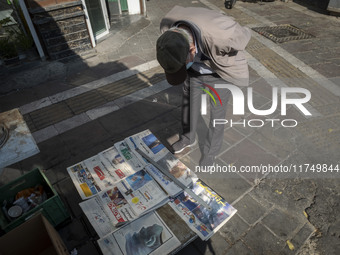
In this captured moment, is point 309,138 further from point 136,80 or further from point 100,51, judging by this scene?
point 100,51

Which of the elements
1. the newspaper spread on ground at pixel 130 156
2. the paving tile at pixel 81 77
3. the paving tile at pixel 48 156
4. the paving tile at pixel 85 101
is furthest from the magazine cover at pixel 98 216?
the paving tile at pixel 81 77

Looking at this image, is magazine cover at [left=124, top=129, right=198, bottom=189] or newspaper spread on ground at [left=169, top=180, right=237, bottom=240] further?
magazine cover at [left=124, top=129, right=198, bottom=189]

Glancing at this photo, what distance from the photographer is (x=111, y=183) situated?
2578mm

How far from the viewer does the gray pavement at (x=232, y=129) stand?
2328 millimetres

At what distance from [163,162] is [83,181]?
0.91 meters

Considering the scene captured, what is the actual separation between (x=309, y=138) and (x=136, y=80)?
3097mm

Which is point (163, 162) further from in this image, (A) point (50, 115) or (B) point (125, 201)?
(A) point (50, 115)

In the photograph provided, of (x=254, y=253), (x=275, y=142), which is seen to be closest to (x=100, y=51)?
(x=275, y=142)

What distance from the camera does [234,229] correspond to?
2.34 m

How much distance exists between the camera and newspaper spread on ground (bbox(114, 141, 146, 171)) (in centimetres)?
275

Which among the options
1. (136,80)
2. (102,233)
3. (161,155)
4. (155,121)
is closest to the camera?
(102,233)

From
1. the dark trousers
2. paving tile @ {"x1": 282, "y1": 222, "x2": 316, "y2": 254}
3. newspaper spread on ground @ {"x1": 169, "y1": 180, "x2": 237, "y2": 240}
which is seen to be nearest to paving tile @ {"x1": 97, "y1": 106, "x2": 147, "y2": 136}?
the dark trousers

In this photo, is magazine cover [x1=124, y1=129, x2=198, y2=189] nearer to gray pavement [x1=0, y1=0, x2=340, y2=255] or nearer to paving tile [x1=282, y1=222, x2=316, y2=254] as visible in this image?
gray pavement [x1=0, y1=0, x2=340, y2=255]

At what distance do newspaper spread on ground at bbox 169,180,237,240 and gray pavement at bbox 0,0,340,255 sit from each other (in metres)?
0.15
